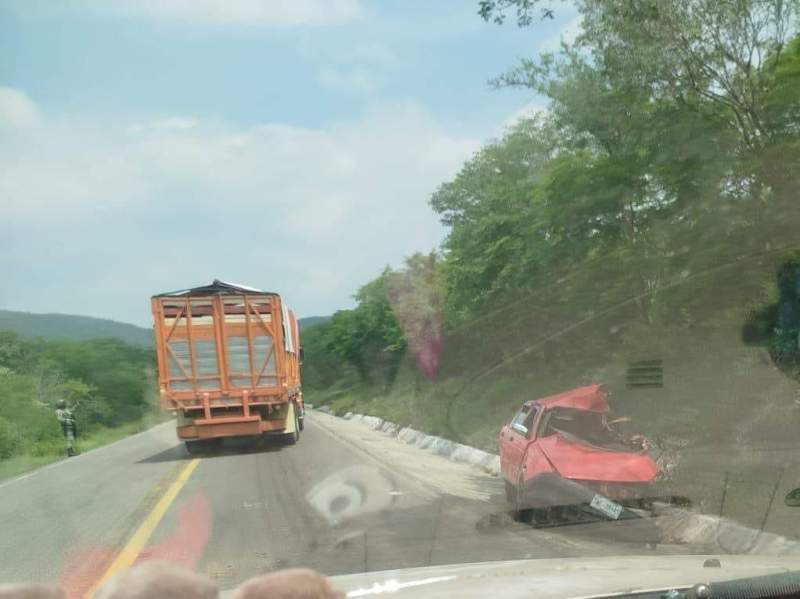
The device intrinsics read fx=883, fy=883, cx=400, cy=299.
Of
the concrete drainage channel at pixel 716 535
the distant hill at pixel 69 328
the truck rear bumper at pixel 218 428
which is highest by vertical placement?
the distant hill at pixel 69 328

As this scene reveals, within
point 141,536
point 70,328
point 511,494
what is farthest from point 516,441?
point 70,328

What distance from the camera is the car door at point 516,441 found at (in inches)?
382

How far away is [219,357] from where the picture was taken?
63.2 ft

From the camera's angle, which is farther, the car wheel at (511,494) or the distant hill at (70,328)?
the distant hill at (70,328)

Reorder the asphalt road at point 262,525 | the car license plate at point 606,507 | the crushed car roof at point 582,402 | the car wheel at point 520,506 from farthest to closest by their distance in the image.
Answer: the crushed car roof at point 582,402 < the car wheel at point 520,506 < the car license plate at point 606,507 < the asphalt road at point 262,525

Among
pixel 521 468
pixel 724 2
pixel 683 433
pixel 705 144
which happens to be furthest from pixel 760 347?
pixel 724 2

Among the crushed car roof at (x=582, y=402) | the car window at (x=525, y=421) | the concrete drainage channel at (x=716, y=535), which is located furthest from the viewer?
the car window at (x=525, y=421)

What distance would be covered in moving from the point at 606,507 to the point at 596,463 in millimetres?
532

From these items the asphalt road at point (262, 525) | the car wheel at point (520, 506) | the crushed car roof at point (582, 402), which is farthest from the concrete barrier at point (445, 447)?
the car wheel at point (520, 506)

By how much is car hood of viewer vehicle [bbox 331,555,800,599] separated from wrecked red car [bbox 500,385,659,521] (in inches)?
158

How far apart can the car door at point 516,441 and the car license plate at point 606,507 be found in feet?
4.06

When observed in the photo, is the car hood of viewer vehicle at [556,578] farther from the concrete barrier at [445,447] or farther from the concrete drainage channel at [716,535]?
the concrete barrier at [445,447]

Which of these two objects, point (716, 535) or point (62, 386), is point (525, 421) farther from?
point (62, 386)

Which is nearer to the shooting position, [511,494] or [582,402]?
[582,402]
